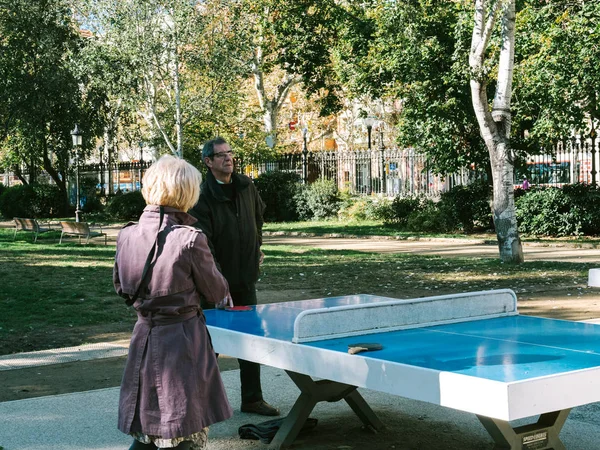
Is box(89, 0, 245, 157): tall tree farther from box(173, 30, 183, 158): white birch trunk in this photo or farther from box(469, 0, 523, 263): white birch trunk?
box(469, 0, 523, 263): white birch trunk

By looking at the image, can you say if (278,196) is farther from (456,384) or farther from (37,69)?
(456,384)

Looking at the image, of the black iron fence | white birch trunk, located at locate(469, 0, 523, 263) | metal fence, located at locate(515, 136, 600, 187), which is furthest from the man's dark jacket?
metal fence, located at locate(515, 136, 600, 187)

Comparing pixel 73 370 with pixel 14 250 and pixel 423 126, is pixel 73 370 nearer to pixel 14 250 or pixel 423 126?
pixel 14 250

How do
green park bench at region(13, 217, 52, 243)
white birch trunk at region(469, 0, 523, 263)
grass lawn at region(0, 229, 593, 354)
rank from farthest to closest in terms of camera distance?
1. green park bench at region(13, 217, 52, 243)
2. white birch trunk at region(469, 0, 523, 263)
3. grass lawn at region(0, 229, 593, 354)

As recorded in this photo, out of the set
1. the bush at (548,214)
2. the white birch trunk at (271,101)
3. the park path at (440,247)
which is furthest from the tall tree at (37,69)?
the bush at (548,214)

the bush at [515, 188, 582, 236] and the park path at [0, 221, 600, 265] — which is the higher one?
the bush at [515, 188, 582, 236]

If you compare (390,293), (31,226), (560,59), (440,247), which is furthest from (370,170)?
(390,293)

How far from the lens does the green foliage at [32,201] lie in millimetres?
39594

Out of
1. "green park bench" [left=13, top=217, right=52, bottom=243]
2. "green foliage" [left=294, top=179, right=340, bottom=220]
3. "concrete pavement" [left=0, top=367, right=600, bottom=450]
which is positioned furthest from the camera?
"green foliage" [left=294, top=179, right=340, bottom=220]

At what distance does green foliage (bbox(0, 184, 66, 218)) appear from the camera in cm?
3959

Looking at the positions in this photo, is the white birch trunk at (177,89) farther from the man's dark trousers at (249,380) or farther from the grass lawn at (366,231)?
the man's dark trousers at (249,380)

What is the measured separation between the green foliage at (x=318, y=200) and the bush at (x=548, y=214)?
403 inches

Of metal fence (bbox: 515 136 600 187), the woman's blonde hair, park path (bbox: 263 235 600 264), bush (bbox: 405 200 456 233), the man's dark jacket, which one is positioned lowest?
park path (bbox: 263 235 600 264)

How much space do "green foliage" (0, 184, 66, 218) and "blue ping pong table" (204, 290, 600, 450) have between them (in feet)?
116
